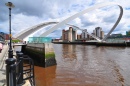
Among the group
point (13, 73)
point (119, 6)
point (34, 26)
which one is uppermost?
point (119, 6)

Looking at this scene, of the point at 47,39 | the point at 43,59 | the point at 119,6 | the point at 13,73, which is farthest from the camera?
the point at 119,6

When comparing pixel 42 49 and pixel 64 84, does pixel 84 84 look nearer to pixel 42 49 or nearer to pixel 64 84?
pixel 64 84

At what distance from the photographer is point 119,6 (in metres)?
46.2

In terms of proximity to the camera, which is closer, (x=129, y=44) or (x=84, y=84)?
(x=84, y=84)

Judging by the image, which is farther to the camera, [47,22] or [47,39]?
[47,22]

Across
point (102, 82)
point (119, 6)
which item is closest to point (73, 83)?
point (102, 82)

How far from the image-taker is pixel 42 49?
48.7ft

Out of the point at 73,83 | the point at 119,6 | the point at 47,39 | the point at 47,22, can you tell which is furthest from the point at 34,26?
the point at 73,83

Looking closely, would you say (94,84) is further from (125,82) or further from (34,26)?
(34,26)

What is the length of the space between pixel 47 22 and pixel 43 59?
1062 inches

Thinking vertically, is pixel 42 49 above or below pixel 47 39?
below

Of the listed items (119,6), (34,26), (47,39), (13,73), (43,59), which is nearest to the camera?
(13,73)

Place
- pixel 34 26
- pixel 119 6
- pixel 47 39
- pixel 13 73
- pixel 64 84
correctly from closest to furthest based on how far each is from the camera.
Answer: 1. pixel 13 73
2. pixel 64 84
3. pixel 47 39
4. pixel 34 26
5. pixel 119 6

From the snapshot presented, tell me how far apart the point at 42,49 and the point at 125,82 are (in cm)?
890
